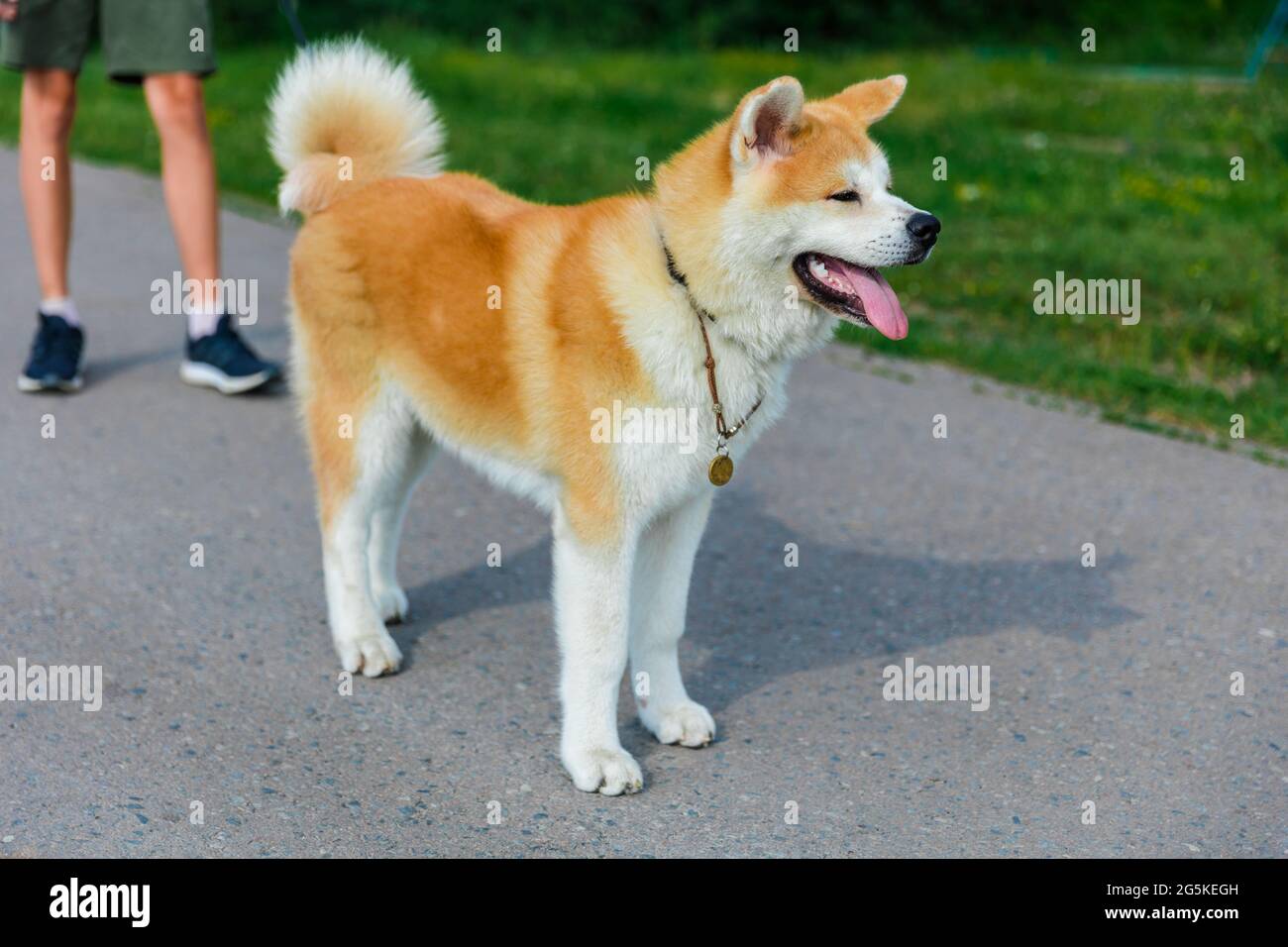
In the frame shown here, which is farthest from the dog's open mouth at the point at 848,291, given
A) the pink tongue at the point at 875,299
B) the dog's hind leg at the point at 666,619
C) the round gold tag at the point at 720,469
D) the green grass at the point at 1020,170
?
the green grass at the point at 1020,170

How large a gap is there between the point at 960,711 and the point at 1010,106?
9.87 metres

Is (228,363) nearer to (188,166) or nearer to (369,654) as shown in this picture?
(188,166)

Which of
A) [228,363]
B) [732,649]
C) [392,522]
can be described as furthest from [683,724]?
[228,363]

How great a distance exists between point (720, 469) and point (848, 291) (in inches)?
19.5

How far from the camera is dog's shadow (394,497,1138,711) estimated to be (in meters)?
4.14

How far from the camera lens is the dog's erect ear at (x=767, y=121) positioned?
3.12 meters

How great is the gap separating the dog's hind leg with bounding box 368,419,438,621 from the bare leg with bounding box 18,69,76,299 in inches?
96.5

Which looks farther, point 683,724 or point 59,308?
point 59,308

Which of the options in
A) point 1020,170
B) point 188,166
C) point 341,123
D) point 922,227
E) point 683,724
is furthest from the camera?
point 1020,170

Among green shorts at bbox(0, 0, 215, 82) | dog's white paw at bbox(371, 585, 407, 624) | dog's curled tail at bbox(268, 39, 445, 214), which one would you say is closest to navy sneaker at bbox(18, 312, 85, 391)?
green shorts at bbox(0, 0, 215, 82)

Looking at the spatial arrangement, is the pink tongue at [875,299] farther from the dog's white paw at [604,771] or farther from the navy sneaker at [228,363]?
the navy sneaker at [228,363]

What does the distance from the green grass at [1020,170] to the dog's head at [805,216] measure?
3074 mm

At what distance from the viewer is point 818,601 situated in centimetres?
446

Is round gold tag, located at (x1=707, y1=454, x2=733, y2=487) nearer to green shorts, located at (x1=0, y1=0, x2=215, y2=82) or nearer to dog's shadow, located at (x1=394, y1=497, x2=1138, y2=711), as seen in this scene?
dog's shadow, located at (x1=394, y1=497, x2=1138, y2=711)
